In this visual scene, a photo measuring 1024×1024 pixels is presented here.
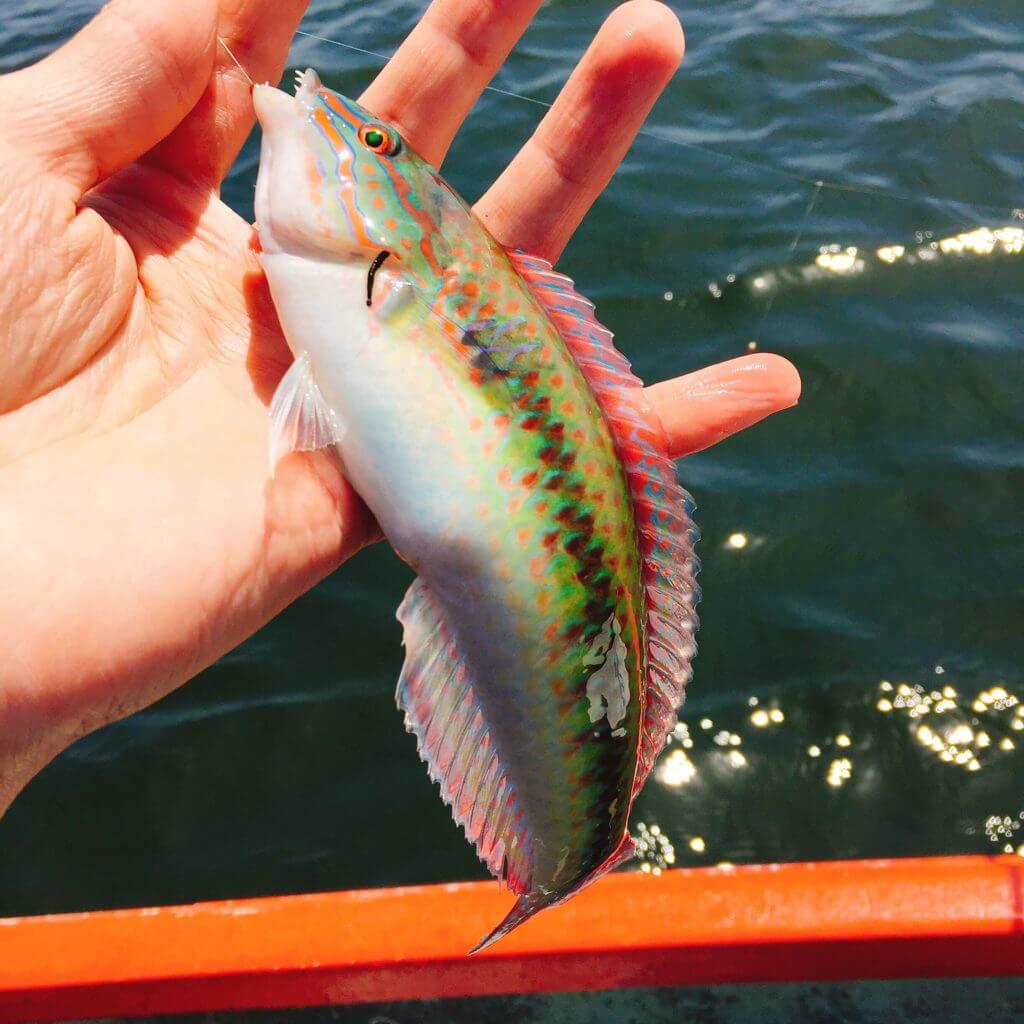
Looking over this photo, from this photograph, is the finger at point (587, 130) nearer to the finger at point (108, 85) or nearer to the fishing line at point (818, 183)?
the finger at point (108, 85)

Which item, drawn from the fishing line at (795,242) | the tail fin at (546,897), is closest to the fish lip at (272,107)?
the tail fin at (546,897)

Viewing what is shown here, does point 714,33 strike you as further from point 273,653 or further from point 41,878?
point 41,878

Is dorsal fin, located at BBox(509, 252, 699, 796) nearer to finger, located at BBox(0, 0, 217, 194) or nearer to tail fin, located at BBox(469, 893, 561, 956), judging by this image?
tail fin, located at BBox(469, 893, 561, 956)

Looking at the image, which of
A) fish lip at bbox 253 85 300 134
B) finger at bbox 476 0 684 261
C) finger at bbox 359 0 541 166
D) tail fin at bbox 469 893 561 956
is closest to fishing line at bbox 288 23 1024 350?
finger at bbox 476 0 684 261

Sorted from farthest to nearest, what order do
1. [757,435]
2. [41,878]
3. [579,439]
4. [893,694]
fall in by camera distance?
[757,435] < [893,694] < [41,878] < [579,439]

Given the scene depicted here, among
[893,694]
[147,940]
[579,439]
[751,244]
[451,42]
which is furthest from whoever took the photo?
[751,244]

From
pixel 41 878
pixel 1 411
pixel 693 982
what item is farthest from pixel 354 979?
pixel 1 411
